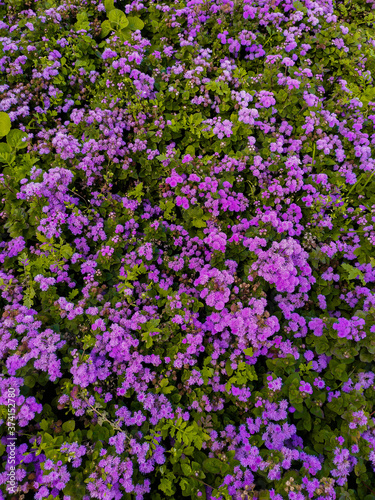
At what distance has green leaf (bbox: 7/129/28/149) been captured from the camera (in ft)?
14.8

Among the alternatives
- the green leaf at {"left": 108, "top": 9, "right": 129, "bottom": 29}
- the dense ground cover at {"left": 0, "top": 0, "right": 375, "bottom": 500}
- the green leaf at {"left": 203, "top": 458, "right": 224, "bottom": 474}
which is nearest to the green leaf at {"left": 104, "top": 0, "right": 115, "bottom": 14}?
the dense ground cover at {"left": 0, "top": 0, "right": 375, "bottom": 500}

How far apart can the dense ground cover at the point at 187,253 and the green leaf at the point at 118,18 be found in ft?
0.11

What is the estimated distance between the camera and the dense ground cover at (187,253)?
296cm

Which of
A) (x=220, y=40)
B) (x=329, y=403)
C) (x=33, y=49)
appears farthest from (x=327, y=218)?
(x=33, y=49)

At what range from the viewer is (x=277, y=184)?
412cm

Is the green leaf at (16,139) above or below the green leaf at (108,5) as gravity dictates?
below

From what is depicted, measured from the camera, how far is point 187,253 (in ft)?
13.3

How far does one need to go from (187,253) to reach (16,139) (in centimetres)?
→ 299

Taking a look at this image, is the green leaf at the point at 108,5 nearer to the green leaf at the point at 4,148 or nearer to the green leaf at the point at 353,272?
the green leaf at the point at 4,148

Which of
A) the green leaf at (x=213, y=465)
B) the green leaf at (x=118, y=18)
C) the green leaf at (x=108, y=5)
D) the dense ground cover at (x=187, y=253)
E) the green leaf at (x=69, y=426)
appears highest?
the green leaf at (x=108, y=5)

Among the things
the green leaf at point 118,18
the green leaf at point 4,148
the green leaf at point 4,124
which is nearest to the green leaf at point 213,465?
the green leaf at point 4,148

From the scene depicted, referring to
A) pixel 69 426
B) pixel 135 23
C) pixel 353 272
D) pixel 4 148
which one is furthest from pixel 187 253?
pixel 135 23

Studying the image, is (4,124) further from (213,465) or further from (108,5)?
→ (213,465)

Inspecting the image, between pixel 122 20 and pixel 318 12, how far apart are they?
140 inches
